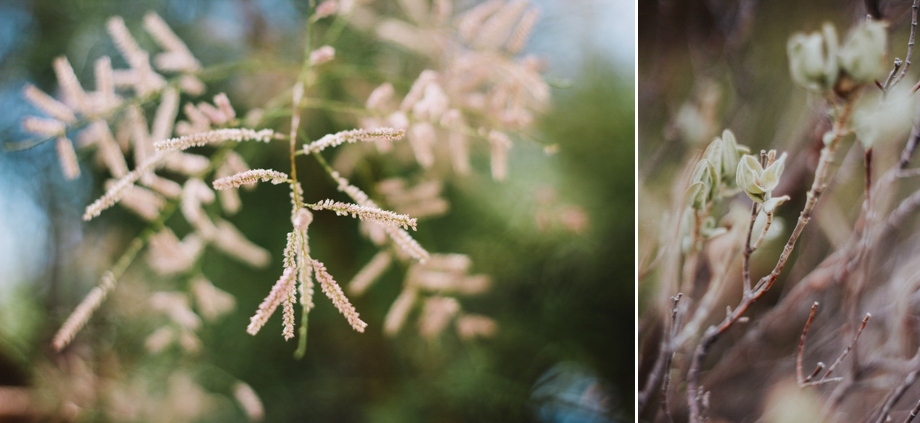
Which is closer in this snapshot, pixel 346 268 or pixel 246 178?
pixel 246 178

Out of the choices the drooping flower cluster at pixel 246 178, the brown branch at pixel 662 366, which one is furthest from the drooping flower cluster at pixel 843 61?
the drooping flower cluster at pixel 246 178

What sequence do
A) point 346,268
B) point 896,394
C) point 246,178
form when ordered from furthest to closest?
point 346,268, point 896,394, point 246,178

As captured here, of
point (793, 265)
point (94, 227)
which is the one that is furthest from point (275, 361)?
point (793, 265)

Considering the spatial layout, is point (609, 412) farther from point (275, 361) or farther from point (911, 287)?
point (275, 361)

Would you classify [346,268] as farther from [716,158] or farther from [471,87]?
[716,158]

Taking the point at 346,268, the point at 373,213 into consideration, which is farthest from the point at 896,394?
the point at 346,268

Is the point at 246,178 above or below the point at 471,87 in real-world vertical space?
below

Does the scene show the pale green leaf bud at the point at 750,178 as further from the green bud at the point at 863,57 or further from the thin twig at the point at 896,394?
the thin twig at the point at 896,394

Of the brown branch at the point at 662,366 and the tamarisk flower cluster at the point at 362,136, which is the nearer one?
the tamarisk flower cluster at the point at 362,136

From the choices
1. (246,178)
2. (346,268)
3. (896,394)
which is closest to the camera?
(246,178)
